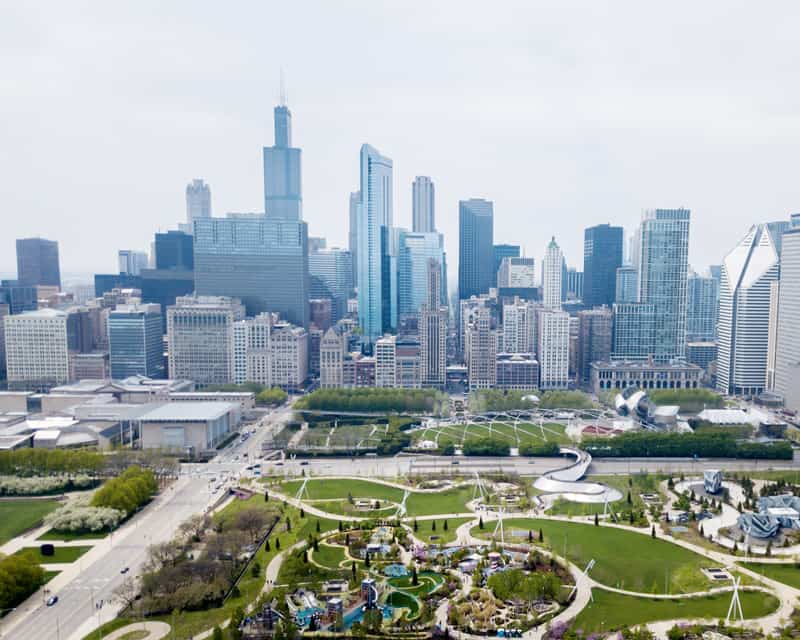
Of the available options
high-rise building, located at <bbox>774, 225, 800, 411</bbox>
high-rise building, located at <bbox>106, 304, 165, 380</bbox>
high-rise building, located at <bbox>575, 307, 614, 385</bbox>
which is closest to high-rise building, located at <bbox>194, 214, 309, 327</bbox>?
high-rise building, located at <bbox>106, 304, 165, 380</bbox>

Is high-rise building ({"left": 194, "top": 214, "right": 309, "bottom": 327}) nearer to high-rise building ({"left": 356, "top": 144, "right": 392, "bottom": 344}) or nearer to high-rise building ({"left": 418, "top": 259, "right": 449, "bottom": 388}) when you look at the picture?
high-rise building ({"left": 356, "top": 144, "right": 392, "bottom": 344})

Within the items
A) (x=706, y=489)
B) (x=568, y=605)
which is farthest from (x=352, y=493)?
(x=706, y=489)

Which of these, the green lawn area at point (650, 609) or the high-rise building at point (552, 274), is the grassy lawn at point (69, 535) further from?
the high-rise building at point (552, 274)

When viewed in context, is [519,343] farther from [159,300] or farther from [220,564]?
[220,564]

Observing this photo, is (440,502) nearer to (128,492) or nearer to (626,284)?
(128,492)

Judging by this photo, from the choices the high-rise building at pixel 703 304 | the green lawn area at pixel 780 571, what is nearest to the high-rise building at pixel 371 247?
the high-rise building at pixel 703 304
